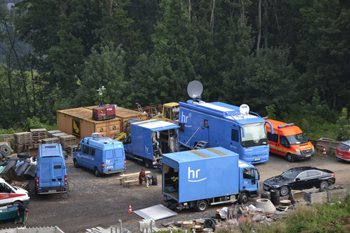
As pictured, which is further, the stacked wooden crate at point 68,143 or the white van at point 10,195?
the stacked wooden crate at point 68,143

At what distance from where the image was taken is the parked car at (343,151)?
27.6m

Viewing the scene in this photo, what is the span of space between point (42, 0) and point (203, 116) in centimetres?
3942

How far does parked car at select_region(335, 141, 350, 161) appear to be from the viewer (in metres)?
27.6

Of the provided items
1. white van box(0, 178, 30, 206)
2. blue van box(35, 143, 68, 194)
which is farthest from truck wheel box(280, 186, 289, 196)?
white van box(0, 178, 30, 206)

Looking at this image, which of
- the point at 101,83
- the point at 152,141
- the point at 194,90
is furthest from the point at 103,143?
the point at 101,83

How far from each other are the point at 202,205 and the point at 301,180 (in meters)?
5.87

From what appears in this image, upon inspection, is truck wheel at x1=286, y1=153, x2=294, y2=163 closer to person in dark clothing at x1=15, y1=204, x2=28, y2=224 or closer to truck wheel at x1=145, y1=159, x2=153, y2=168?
truck wheel at x1=145, y1=159, x2=153, y2=168

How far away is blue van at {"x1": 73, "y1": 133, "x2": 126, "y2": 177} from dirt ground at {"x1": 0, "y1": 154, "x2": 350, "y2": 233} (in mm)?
607

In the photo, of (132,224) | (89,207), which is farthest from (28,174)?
(132,224)

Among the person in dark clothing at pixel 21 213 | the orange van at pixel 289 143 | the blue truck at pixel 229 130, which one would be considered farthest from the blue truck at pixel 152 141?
the person in dark clothing at pixel 21 213

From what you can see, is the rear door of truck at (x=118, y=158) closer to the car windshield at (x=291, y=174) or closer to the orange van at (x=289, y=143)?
the car windshield at (x=291, y=174)

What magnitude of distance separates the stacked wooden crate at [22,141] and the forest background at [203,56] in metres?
5.98

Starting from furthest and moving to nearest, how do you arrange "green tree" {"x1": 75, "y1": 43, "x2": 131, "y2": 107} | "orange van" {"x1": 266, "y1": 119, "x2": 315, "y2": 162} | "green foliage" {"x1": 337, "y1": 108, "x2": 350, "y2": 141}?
"green tree" {"x1": 75, "y1": 43, "x2": 131, "y2": 107} < "green foliage" {"x1": 337, "y1": 108, "x2": 350, "y2": 141} < "orange van" {"x1": 266, "y1": 119, "x2": 315, "y2": 162}

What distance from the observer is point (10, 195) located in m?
20.4
